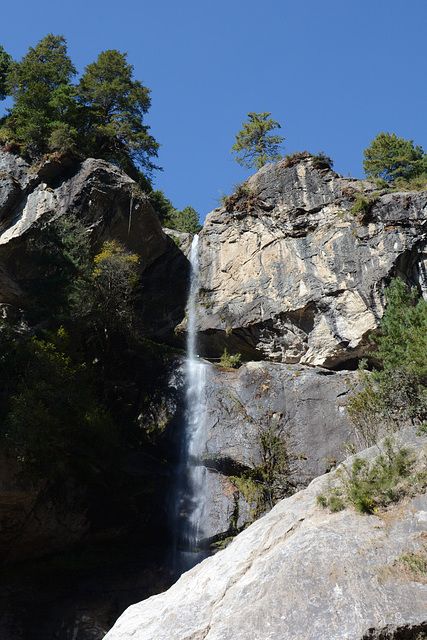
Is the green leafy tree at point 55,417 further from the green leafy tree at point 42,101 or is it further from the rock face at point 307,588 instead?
the green leafy tree at point 42,101

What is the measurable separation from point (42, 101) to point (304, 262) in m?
14.4

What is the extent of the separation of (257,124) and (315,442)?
2016 cm

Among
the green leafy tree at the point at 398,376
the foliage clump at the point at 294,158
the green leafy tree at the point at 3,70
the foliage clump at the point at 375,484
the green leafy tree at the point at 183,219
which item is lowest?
the foliage clump at the point at 375,484

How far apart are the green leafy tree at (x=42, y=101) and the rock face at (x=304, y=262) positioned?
27.3 feet

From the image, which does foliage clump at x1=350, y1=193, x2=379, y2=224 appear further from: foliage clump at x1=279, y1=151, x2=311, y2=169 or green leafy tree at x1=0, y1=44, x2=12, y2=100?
green leafy tree at x1=0, y1=44, x2=12, y2=100

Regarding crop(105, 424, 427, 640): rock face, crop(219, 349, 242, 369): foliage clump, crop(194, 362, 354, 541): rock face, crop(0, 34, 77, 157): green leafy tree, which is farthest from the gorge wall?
crop(105, 424, 427, 640): rock face

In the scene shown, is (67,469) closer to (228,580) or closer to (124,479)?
(124,479)

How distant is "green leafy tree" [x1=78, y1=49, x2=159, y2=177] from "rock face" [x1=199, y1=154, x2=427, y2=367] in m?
6.03

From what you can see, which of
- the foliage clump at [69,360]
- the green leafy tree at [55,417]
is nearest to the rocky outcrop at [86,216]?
the foliage clump at [69,360]

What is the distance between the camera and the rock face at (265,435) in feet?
51.8

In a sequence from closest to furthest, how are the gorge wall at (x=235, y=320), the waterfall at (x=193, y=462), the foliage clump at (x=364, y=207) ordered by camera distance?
the waterfall at (x=193, y=462), the gorge wall at (x=235, y=320), the foliage clump at (x=364, y=207)

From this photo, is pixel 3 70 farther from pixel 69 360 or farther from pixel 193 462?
pixel 193 462

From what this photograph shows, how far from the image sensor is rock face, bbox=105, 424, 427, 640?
6.50 m

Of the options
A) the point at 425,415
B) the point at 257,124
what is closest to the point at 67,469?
the point at 425,415
